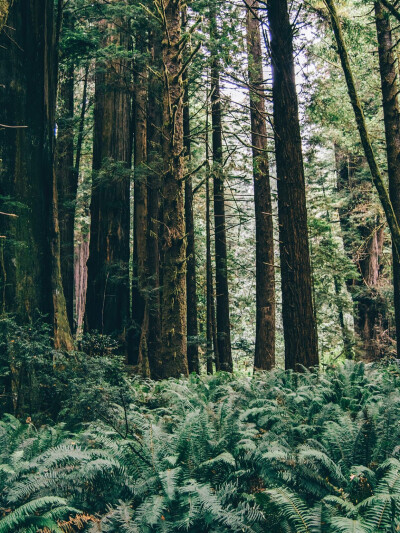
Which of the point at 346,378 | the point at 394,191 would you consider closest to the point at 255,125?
the point at 394,191

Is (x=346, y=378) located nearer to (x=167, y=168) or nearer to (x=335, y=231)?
(x=167, y=168)

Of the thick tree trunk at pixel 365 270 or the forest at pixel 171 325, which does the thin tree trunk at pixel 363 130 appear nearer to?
the forest at pixel 171 325

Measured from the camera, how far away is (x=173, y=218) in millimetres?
7910

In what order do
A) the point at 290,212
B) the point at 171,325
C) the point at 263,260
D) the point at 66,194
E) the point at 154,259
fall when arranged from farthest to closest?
the point at 66,194 → the point at 263,260 → the point at 154,259 → the point at 171,325 → the point at 290,212

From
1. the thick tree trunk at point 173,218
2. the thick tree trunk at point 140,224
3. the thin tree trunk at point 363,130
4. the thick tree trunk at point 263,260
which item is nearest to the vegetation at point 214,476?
the thin tree trunk at point 363,130

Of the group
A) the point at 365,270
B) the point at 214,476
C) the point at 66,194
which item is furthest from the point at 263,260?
the point at 214,476

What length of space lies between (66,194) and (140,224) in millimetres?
3709

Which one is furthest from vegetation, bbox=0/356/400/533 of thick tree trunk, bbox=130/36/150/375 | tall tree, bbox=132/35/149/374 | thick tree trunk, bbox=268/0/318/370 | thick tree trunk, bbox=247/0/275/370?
thick tree trunk, bbox=247/0/275/370

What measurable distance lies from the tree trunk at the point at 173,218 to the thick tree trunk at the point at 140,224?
140 inches

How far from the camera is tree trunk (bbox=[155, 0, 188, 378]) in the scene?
7844 millimetres

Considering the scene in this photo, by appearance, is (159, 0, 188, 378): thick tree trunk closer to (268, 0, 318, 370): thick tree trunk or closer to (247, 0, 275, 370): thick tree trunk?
(268, 0, 318, 370): thick tree trunk

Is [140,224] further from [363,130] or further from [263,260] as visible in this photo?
[363,130]

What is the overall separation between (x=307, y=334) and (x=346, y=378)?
122 cm

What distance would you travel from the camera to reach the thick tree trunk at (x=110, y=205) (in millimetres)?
12352
